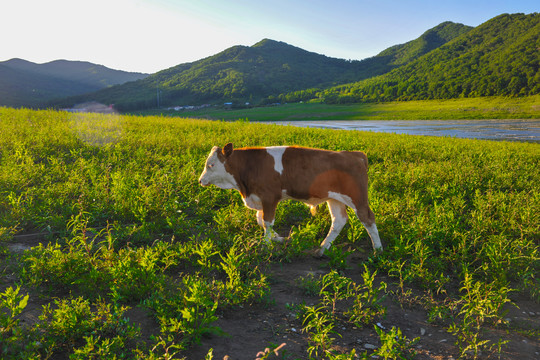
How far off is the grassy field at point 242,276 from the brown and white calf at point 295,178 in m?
0.50

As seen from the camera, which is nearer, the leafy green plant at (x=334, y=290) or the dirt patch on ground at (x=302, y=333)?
the dirt patch on ground at (x=302, y=333)

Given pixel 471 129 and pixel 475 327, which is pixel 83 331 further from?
pixel 471 129

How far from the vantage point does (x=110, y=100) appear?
365 ft

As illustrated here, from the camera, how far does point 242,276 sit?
410 cm

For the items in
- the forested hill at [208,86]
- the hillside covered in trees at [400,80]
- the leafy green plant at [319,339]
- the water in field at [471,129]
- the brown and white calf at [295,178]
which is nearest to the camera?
the leafy green plant at [319,339]

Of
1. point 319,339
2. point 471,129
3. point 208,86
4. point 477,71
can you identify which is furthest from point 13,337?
point 208,86

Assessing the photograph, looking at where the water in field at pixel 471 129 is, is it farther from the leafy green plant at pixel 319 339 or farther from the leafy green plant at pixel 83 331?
the leafy green plant at pixel 83 331

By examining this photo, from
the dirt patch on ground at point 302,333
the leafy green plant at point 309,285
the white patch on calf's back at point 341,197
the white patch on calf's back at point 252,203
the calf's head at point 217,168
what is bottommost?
the dirt patch on ground at point 302,333

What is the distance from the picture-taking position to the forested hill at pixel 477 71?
7906 centimetres

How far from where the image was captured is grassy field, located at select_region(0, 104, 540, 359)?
293cm

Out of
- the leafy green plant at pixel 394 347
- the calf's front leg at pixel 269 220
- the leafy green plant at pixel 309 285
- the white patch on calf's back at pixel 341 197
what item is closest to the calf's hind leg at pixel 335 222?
the white patch on calf's back at pixel 341 197

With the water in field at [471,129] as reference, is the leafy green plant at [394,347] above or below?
below

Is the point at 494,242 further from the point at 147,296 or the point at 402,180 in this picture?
the point at 147,296

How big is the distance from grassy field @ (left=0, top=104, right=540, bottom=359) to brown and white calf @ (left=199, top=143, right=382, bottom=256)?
504 mm
